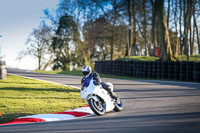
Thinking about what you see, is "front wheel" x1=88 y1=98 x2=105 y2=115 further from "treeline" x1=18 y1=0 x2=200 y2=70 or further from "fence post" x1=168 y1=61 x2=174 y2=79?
"treeline" x1=18 y1=0 x2=200 y2=70

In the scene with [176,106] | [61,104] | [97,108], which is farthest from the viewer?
[61,104]

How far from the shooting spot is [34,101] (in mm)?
10344

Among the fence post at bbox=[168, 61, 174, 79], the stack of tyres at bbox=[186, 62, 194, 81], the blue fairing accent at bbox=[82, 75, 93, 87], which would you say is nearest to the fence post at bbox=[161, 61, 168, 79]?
the fence post at bbox=[168, 61, 174, 79]

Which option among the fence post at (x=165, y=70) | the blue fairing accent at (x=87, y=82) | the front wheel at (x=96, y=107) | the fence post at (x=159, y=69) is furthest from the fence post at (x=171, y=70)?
the blue fairing accent at (x=87, y=82)

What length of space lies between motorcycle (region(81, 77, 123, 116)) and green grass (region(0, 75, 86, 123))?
1.61 metres

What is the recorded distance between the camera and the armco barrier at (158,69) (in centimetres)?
1889

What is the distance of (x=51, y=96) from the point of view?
38.3ft

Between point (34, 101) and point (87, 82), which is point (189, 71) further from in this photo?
point (87, 82)

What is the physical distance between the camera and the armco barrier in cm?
1889

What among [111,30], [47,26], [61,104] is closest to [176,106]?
[61,104]

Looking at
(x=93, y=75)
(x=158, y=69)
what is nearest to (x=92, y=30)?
(x=158, y=69)

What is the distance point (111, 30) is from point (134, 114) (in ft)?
123

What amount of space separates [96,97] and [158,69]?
14550 millimetres

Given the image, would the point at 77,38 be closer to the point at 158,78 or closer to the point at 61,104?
the point at 158,78
